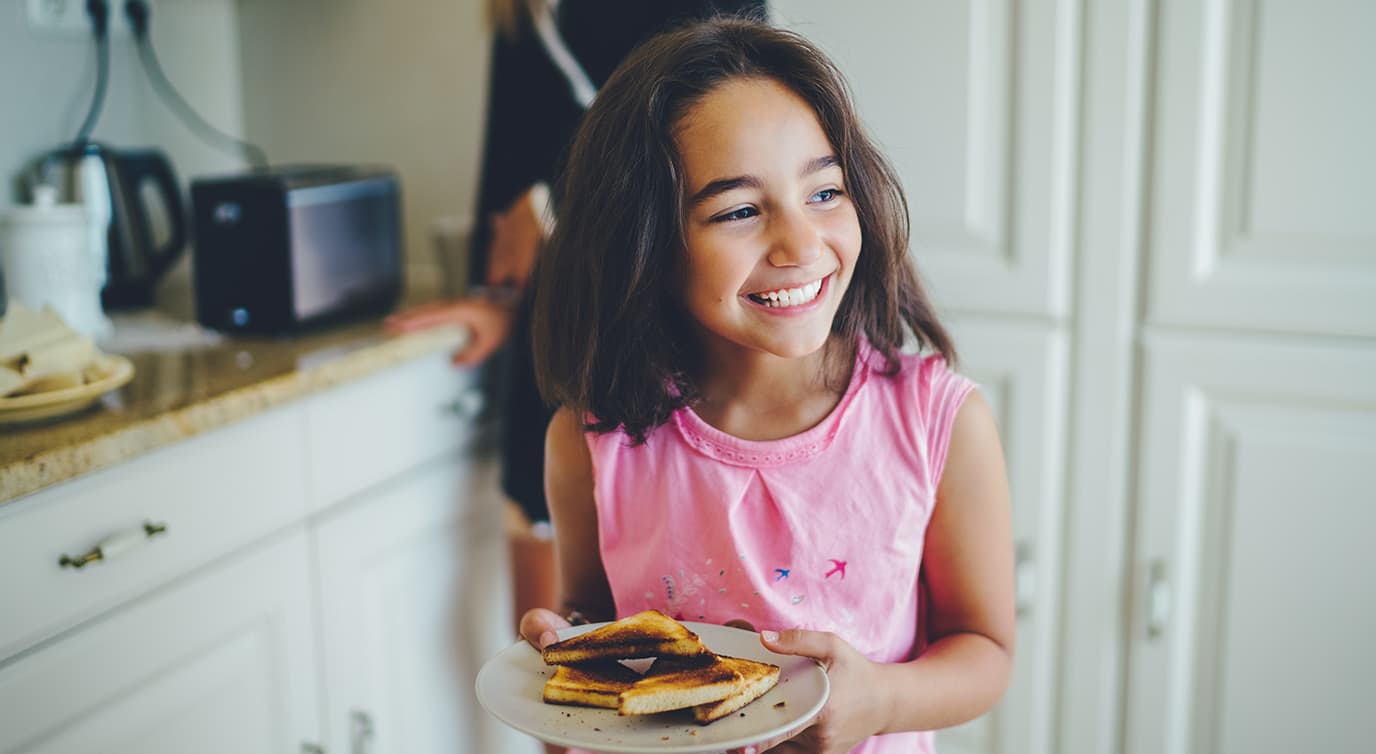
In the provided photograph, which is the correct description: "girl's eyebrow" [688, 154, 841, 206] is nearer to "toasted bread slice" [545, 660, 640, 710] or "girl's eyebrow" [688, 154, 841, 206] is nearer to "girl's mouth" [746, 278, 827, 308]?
"girl's mouth" [746, 278, 827, 308]

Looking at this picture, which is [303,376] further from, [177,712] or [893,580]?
[893,580]

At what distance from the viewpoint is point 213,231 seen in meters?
1.55

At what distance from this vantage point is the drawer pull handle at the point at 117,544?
3.49ft

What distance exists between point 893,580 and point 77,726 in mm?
781

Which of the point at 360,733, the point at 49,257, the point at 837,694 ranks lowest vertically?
the point at 360,733

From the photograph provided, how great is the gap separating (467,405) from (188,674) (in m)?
0.56

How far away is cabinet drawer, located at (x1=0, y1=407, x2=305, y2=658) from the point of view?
3.36 ft

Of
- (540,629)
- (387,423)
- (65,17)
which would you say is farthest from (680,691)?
(65,17)

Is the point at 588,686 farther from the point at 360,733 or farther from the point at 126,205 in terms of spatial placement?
the point at 126,205

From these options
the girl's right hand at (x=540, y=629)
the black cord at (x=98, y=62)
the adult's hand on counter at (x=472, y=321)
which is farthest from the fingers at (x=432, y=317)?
the girl's right hand at (x=540, y=629)

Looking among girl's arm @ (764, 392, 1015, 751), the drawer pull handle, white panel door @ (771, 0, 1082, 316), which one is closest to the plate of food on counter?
the drawer pull handle

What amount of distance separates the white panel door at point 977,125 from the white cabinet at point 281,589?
27.5 inches

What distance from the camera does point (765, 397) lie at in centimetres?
101

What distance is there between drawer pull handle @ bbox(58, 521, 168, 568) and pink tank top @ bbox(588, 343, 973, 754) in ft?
1.55
